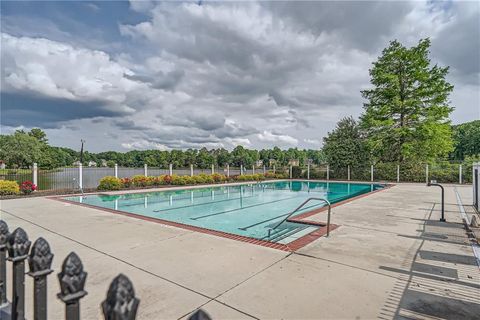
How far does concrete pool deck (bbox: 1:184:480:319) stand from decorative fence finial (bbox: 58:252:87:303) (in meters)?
1.49

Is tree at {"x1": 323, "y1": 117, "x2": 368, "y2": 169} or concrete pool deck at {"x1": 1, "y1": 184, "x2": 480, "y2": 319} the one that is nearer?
concrete pool deck at {"x1": 1, "y1": 184, "x2": 480, "y2": 319}

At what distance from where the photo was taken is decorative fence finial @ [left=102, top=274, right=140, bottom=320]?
2.84 ft

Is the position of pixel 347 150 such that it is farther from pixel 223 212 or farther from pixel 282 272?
pixel 282 272

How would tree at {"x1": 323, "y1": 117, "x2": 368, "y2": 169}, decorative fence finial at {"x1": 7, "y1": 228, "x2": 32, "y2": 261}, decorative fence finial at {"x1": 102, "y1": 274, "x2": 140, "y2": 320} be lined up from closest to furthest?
decorative fence finial at {"x1": 102, "y1": 274, "x2": 140, "y2": 320} < decorative fence finial at {"x1": 7, "y1": 228, "x2": 32, "y2": 261} < tree at {"x1": 323, "y1": 117, "x2": 368, "y2": 169}

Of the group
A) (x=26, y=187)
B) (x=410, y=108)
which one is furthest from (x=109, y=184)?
(x=410, y=108)

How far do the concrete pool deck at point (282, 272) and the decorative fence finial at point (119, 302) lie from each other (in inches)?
69.1

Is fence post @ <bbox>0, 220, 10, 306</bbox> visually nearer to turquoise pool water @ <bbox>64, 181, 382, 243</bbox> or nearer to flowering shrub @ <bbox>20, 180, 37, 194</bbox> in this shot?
turquoise pool water @ <bbox>64, 181, 382, 243</bbox>

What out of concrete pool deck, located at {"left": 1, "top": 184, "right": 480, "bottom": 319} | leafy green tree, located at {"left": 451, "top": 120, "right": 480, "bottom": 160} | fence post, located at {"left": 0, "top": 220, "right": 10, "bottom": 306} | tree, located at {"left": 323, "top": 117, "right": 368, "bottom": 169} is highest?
leafy green tree, located at {"left": 451, "top": 120, "right": 480, "bottom": 160}

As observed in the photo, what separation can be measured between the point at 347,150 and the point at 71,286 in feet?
86.8

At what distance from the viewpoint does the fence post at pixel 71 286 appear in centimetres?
112

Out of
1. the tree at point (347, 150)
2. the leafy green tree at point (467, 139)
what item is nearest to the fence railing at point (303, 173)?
the tree at point (347, 150)

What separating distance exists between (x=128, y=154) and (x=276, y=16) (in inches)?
2347

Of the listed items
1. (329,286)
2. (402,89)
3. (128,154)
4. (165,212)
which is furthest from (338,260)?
(128,154)

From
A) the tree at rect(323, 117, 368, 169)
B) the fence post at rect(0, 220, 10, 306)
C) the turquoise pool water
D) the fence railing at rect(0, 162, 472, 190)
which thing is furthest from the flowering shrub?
the tree at rect(323, 117, 368, 169)
